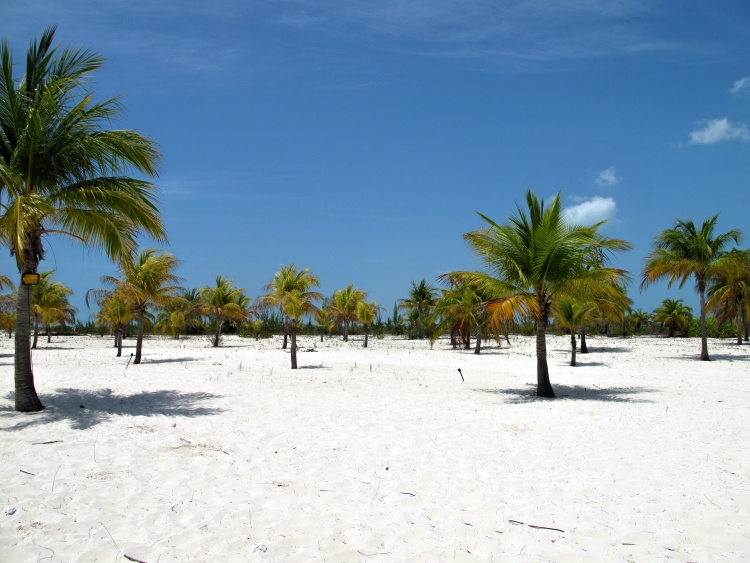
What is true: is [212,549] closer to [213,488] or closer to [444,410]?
[213,488]

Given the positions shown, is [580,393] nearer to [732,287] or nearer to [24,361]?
[24,361]

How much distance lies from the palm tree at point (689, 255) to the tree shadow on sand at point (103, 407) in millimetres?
20129

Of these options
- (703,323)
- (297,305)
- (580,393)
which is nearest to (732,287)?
(703,323)

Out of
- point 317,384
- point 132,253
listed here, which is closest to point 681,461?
point 317,384

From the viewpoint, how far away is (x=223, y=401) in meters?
10.2

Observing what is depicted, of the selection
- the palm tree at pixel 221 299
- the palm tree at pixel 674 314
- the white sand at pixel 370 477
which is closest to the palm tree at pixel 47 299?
the palm tree at pixel 221 299

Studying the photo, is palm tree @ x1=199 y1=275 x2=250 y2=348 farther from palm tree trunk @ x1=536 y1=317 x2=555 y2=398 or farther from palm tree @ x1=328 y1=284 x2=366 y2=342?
palm tree trunk @ x1=536 y1=317 x2=555 y2=398

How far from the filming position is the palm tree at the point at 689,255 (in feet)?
70.5

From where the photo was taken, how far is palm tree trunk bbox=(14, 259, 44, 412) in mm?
8414

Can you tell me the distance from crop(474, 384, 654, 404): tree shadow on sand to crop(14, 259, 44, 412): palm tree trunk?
9.21m

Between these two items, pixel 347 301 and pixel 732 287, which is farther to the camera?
pixel 347 301

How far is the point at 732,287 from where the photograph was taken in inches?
911

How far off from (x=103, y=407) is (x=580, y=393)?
10.6m

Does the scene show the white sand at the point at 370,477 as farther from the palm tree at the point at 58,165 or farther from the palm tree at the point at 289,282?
the palm tree at the point at 289,282
